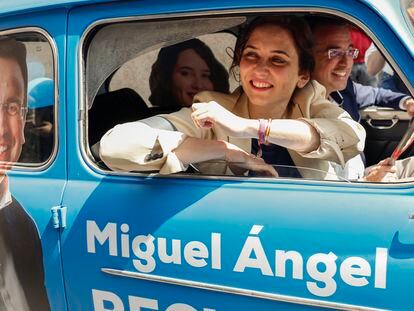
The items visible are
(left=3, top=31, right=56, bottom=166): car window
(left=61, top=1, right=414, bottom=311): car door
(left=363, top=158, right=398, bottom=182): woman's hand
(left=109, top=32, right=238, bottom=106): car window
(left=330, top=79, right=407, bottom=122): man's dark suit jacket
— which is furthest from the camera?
(left=330, top=79, right=407, bottom=122): man's dark suit jacket

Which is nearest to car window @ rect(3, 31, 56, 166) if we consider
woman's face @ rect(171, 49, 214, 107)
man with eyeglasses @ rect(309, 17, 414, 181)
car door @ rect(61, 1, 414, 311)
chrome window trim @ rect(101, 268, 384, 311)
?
car door @ rect(61, 1, 414, 311)

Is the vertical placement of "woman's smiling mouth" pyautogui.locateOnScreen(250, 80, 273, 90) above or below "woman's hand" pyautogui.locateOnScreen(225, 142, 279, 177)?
above

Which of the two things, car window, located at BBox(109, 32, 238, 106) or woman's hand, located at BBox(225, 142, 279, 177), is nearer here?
woman's hand, located at BBox(225, 142, 279, 177)

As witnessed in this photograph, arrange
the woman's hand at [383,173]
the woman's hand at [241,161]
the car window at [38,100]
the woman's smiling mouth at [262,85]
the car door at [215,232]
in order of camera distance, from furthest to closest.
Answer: the car window at [38,100] → the woman's smiling mouth at [262,85] → the woman's hand at [241,161] → the woman's hand at [383,173] → the car door at [215,232]

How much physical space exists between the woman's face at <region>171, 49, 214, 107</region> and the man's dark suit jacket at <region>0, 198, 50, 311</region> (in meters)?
1.02

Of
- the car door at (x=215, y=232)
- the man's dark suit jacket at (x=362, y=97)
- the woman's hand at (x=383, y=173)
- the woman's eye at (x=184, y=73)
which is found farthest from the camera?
the woman's eye at (x=184, y=73)

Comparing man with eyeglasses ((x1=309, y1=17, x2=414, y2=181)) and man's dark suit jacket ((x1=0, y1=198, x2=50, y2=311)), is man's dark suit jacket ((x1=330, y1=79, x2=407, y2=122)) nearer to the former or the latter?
man with eyeglasses ((x1=309, y1=17, x2=414, y2=181))

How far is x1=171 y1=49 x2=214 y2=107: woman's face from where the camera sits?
9.09 ft

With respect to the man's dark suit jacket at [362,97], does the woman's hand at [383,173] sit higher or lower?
lower

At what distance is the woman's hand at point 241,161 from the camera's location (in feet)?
6.15

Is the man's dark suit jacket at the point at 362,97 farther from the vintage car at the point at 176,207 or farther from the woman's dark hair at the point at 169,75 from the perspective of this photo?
the vintage car at the point at 176,207

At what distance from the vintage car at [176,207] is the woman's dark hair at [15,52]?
0.11 feet

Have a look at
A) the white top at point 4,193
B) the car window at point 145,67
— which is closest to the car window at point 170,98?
the car window at point 145,67

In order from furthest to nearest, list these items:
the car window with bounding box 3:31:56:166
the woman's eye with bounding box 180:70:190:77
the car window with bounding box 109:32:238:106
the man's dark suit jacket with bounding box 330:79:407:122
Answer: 1. the woman's eye with bounding box 180:70:190:77
2. the man's dark suit jacket with bounding box 330:79:407:122
3. the car window with bounding box 109:32:238:106
4. the car window with bounding box 3:31:56:166
